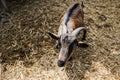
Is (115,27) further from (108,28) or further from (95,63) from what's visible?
(95,63)

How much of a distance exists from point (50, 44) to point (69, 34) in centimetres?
103

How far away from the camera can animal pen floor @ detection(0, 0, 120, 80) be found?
5141mm

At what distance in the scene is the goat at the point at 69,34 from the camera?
4688mm

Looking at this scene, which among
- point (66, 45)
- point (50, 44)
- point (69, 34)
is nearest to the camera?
point (66, 45)

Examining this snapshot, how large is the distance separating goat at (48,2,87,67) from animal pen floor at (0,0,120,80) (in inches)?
21.3

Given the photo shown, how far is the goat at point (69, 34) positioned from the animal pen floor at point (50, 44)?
541mm

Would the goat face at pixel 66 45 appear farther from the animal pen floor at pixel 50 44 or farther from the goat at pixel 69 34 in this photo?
the animal pen floor at pixel 50 44

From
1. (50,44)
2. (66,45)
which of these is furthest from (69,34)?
(50,44)

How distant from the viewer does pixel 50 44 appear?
5766 mm

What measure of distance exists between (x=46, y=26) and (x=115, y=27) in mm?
1933

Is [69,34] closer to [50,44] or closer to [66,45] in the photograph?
A: [66,45]

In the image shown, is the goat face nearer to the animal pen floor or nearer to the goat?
the goat

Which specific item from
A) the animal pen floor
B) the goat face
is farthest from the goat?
the animal pen floor

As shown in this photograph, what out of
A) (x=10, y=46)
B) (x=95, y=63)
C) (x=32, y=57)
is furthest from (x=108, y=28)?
(x=10, y=46)
